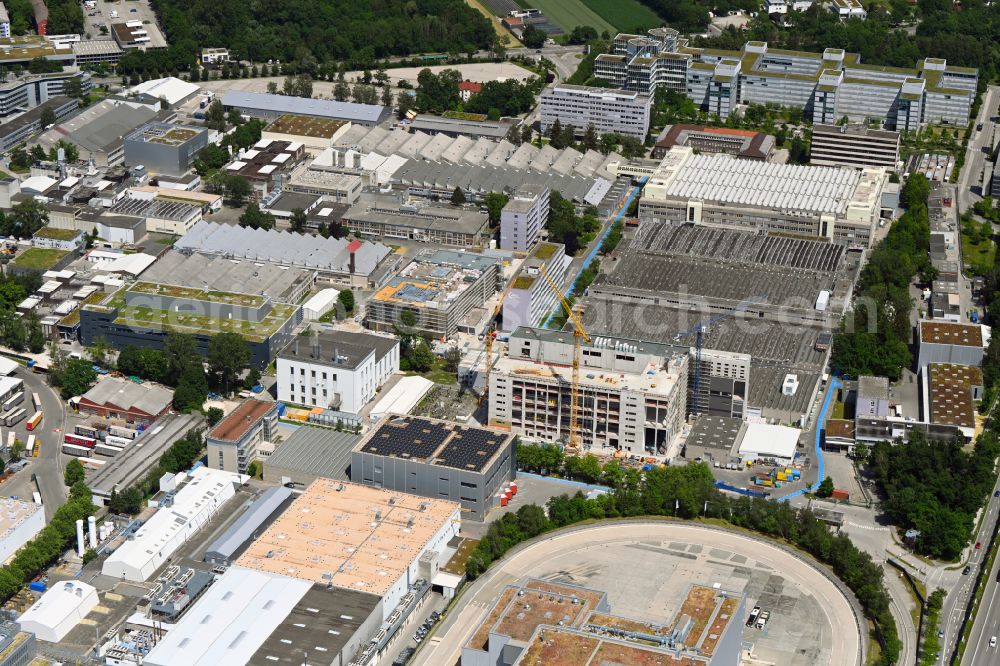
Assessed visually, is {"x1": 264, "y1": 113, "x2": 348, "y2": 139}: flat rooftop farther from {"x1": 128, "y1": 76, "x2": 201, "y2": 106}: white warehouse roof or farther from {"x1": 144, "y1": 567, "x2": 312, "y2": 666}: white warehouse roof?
{"x1": 144, "y1": 567, "x2": 312, "y2": 666}: white warehouse roof

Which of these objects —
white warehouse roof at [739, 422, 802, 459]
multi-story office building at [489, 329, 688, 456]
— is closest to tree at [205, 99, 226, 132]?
multi-story office building at [489, 329, 688, 456]

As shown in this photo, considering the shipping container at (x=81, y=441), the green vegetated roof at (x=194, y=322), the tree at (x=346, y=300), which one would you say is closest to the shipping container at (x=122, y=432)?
the shipping container at (x=81, y=441)

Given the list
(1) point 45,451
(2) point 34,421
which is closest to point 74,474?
(1) point 45,451

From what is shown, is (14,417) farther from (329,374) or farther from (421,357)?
(421,357)

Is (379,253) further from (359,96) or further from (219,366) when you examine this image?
(359,96)

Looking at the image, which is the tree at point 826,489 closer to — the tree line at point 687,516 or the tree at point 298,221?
the tree line at point 687,516

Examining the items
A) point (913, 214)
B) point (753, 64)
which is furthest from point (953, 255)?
→ point (753, 64)
